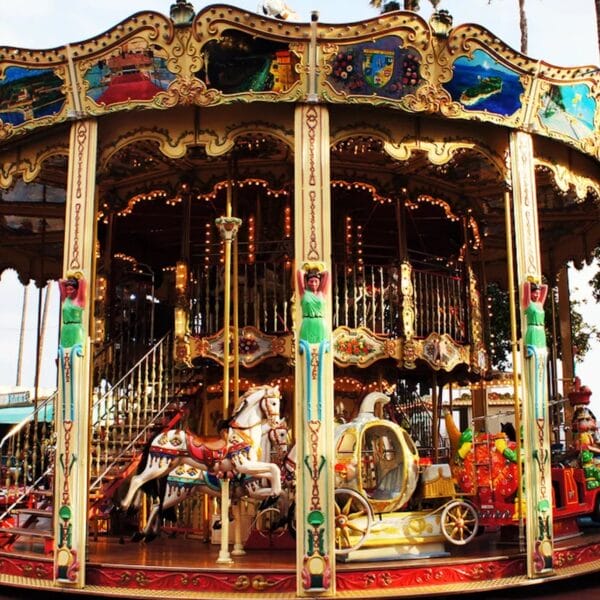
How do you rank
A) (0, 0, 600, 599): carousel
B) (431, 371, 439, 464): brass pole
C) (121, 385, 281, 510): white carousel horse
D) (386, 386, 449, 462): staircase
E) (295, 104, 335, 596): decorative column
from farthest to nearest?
(386, 386, 449, 462): staircase → (431, 371, 439, 464): brass pole → (121, 385, 281, 510): white carousel horse → (0, 0, 600, 599): carousel → (295, 104, 335, 596): decorative column

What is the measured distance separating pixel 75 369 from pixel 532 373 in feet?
19.0

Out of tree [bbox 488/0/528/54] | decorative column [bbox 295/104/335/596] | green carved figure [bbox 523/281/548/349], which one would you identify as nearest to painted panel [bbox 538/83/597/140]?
green carved figure [bbox 523/281/548/349]

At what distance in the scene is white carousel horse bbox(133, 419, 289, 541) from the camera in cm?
1226

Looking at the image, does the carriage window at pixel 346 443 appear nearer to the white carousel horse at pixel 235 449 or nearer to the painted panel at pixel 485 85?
the white carousel horse at pixel 235 449

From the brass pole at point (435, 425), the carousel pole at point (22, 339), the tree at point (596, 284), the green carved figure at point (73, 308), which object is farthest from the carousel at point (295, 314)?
the carousel pole at point (22, 339)

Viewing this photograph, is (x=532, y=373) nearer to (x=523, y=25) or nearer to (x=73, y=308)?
(x=73, y=308)

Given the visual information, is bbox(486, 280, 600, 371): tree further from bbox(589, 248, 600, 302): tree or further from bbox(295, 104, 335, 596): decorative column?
bbox(295, 104, 335, 596): decorative column

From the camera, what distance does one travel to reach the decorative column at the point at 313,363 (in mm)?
10203

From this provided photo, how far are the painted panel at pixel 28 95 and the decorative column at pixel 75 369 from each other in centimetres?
53

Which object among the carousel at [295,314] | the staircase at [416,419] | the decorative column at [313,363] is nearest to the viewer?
the decorative column at [313,363]

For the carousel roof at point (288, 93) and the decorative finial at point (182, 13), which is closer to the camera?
the carousel roof at point (288, 93)

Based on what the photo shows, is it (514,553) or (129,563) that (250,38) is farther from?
(514,553)

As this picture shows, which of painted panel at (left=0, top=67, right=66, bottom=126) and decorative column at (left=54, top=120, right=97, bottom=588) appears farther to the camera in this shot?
painted panel at (left=0, top=67, right=66, bottom=126)

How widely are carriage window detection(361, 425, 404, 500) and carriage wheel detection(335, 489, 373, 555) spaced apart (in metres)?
0.85
